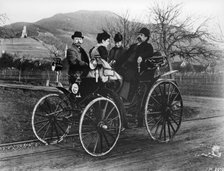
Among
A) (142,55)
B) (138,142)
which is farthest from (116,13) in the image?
(138,142)

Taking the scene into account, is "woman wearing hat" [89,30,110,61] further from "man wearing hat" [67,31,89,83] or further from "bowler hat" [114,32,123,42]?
"bowler hat" [114,32,123,42]

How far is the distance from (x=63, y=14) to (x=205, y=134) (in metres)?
2.68

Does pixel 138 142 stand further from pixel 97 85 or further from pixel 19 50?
pixel 19 50

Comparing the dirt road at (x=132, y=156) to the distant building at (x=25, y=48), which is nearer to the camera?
the dirt road at (x=132, y=156)

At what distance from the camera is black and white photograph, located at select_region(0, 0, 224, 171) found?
11.1 ft

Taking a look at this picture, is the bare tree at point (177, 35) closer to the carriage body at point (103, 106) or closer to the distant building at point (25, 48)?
the carriage body at point (103, 106)

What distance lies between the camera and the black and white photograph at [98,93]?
3381 millimetres

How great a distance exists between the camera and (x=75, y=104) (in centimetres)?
356

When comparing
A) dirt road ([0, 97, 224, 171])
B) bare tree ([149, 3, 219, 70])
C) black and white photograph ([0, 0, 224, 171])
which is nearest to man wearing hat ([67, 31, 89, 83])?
black and white photograph ([0, 0, 224, 171])

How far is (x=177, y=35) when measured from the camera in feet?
18.8

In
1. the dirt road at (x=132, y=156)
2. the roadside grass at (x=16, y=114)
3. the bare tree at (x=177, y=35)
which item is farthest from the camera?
the bare tree at (x=177, y=35)

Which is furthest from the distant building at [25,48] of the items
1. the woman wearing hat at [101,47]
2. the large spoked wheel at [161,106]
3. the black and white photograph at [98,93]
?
the large spoked wheel at [161,106]

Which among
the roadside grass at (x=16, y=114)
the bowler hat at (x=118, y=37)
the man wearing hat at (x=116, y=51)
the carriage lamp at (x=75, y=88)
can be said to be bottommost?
the roadside grass at (x=16, y=114)

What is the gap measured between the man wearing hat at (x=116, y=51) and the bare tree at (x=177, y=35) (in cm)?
71
